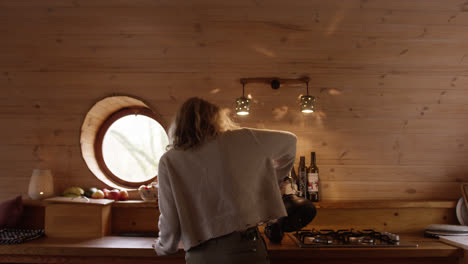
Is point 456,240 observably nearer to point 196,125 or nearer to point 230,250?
point 230,250

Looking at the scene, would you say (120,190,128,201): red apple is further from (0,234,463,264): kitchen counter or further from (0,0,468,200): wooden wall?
(0,234,463,264): kitchen counter

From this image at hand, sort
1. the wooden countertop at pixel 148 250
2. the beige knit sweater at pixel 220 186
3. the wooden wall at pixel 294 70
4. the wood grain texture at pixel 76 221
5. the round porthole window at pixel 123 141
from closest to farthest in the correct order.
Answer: the beige knit sweater at pixel 220 186, the wooden countertop at pixel 148 250, the wood grain texture at pixel 76 221, the wooden wall at pixel 294 70, the round porthole window at pixel 123 141

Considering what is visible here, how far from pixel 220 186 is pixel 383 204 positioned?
4.96ft

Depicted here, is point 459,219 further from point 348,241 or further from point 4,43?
point 4,43

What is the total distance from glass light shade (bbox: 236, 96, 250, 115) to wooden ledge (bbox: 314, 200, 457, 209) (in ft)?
2.79

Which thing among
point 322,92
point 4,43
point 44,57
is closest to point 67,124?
point 44,57

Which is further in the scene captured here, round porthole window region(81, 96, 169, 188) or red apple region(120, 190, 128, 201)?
round porthole window region(81, 96, 169, 188)

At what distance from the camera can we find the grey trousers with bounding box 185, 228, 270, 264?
1446mm

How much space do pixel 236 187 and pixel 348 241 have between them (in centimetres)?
100

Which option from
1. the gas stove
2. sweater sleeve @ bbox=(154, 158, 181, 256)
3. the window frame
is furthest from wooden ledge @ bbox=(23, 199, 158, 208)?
the gas stove


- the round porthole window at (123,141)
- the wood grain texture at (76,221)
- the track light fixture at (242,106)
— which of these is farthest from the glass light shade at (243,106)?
the wood grain texture at (76,221)

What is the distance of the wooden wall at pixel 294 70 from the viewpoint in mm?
2457

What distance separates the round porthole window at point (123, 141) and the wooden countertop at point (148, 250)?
68 centimetres

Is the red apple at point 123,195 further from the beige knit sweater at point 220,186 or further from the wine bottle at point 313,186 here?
the wine bottle at point 313,186
